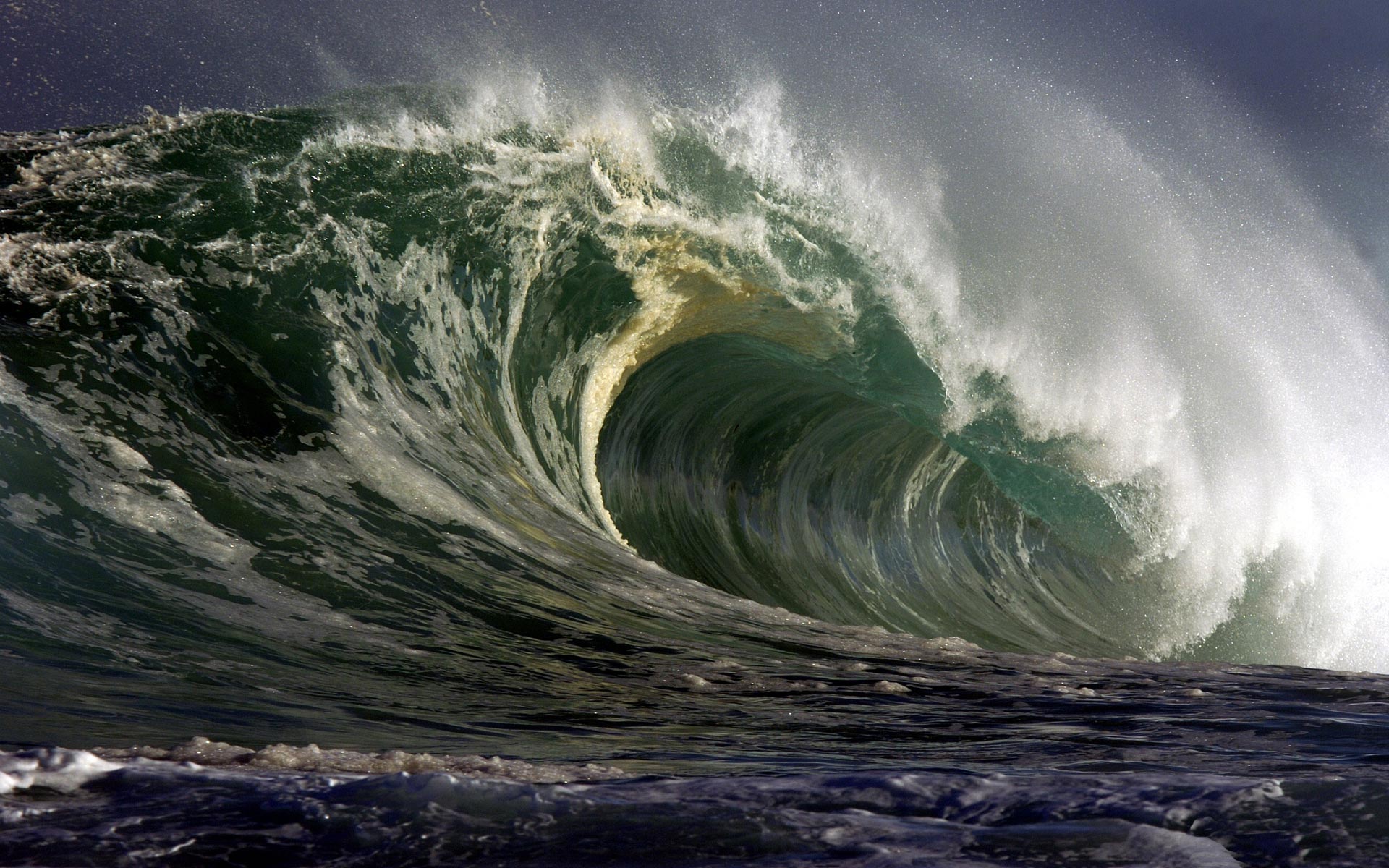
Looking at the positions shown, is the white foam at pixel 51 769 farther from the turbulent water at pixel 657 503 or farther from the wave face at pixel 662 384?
the wave face at pixel 662 384

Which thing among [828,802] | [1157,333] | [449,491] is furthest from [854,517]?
[828,802]

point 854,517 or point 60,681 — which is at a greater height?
point 854,517

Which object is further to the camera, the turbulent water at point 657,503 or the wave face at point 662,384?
the wave face at point 662,384

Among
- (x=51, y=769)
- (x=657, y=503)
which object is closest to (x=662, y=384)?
(x=657, y=503)

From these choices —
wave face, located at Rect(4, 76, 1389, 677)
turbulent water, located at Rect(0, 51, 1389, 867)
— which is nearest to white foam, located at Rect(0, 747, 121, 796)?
turbulent water, located at Rect(0, 51, 1389, 867)

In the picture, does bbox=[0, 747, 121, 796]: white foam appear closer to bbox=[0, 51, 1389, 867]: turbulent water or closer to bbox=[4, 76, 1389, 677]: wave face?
bbox=[0, 51, 1389, 867]: turbulent water

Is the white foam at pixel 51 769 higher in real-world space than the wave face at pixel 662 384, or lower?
lower

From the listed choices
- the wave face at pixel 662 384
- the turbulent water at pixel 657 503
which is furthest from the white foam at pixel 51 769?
the wave face at pixel 662 384

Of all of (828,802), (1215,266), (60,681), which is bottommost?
(828,802)

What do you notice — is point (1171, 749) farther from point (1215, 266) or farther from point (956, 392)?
point (1215, 266)
